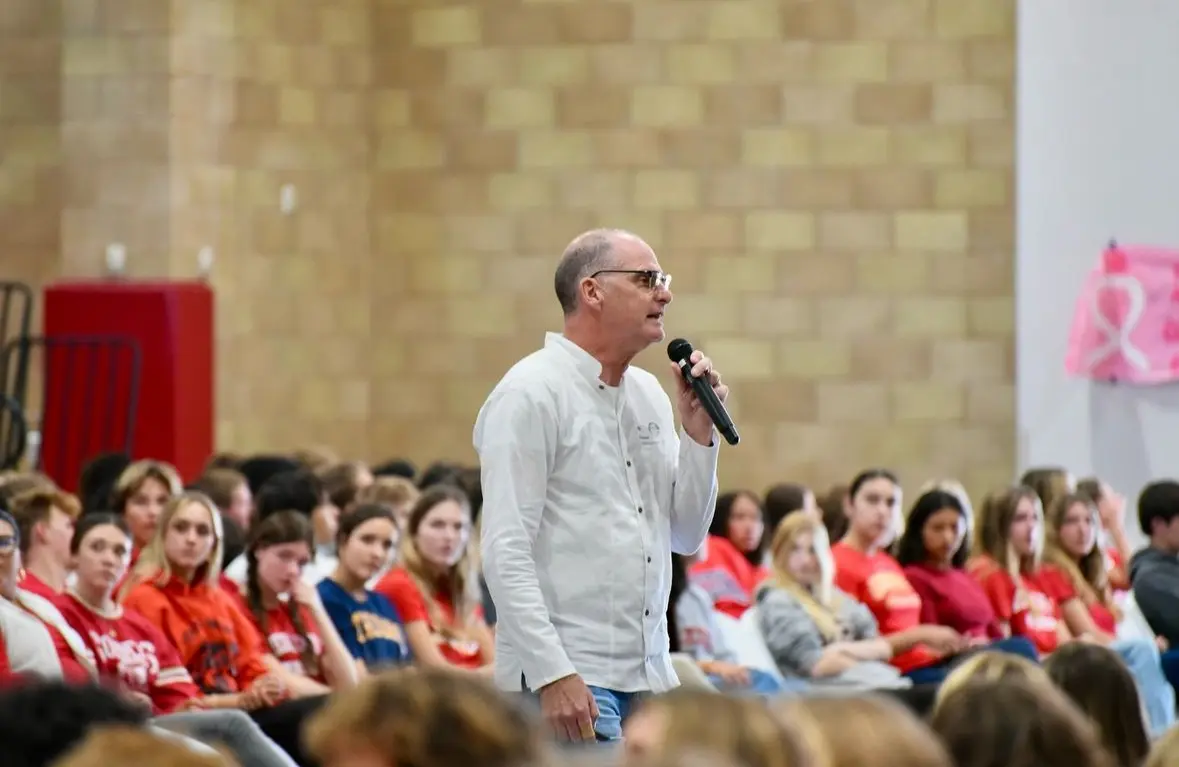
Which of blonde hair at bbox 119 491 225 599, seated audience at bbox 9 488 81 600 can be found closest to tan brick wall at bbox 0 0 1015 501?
blonde hair at bbox 119 491 225 599

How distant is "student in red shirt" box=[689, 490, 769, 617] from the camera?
7.34 metres

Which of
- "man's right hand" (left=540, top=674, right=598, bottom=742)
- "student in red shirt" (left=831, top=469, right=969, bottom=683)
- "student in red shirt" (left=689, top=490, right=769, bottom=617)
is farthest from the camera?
"student in red shirt" (left=689, top=490, right=769, bottom=617)

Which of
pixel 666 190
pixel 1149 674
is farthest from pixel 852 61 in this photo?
pixel 1149 674

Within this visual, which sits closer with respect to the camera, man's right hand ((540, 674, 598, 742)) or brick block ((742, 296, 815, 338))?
man's right hand ((540, 674, 598, 742))

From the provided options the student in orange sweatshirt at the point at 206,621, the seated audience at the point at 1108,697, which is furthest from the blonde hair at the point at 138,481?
the seated audience at the point at 1108,697

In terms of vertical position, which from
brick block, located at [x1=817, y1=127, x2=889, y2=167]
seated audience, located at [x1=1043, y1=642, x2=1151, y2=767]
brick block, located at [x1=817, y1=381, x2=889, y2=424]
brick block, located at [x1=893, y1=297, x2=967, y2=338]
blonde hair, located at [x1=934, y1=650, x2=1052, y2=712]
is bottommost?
seated audience, located at [x1=1043, y1=642, x2=1151, y2=767]

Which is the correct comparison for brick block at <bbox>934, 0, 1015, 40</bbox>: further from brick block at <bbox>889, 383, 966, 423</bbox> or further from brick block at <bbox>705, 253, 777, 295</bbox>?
brick block at <bbox>889, 383, 966, 423</bbox>

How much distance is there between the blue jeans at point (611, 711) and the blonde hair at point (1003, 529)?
13.3ft

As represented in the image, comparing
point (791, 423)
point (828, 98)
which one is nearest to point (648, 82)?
point (828, 98)

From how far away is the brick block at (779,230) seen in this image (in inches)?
453

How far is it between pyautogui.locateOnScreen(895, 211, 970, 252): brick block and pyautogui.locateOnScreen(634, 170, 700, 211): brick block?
3.64 ft

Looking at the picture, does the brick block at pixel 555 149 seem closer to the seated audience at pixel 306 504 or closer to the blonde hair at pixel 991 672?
the seated audience at pixel 306 504

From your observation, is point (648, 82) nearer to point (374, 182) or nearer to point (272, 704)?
point (374, 182)

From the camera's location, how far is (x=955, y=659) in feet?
22.5
